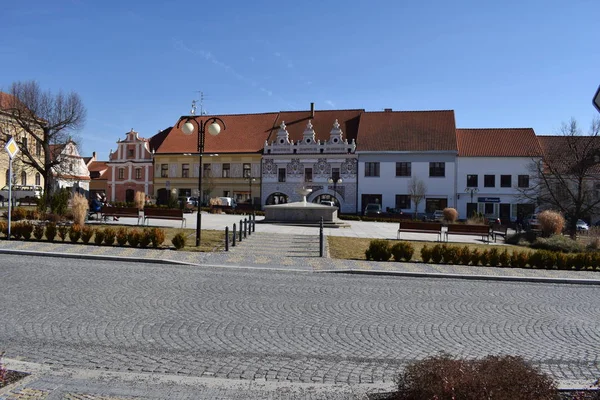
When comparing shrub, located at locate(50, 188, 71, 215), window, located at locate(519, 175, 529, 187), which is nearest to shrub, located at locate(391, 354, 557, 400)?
shrub, located at locate(50, 188, 71, 215)

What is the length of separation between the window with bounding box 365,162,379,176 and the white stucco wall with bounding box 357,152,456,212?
33 cm

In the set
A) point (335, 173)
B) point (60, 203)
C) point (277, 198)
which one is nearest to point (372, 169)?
point (335, 173)

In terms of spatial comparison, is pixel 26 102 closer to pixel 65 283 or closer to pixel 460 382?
pixel 65 283

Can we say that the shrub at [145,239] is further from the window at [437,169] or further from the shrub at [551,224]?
the window at [437,169]

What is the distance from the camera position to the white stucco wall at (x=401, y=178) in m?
52.3

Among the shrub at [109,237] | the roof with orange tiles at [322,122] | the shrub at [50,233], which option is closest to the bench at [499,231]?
the shrub at [109,237]

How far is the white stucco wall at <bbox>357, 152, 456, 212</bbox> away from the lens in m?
52.3

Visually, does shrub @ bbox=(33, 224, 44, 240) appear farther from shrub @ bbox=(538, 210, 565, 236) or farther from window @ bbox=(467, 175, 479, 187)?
window @ bbox=(467, 175, 479, 187)

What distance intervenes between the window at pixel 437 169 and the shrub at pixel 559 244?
2925 centimetres

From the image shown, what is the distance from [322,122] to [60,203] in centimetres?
3778

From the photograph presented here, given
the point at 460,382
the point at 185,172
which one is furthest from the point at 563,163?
the point at 185,172

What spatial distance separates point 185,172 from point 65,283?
170 ft

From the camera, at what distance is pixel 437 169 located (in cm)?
5262

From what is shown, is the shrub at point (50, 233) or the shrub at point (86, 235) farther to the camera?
the shrub at point (50, 233)
